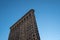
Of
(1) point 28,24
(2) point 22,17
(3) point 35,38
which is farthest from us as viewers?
(2) point 22,17

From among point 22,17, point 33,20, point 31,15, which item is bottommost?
point 33,20

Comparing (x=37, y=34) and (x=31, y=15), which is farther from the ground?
(x=31, y=15)

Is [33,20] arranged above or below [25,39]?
above

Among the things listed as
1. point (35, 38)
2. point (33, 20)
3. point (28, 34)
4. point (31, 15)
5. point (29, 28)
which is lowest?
point (35, 38)

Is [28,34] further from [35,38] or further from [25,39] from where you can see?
[35,38]

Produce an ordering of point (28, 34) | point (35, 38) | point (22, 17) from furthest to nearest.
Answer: point (22, 17) < point (28, 34) < point (35, 38)

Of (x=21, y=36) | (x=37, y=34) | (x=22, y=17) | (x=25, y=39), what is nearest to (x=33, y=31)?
(x=37, y=34)

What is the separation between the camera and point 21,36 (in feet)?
62.2

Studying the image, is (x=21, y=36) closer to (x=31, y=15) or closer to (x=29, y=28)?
(x=29, y=28)

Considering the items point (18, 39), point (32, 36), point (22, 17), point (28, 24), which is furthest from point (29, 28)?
point (22, 17)

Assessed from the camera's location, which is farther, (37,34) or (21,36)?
(21,36)

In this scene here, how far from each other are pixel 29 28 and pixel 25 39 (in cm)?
214

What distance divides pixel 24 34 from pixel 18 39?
2.02m

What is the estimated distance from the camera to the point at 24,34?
18391 millimetres
